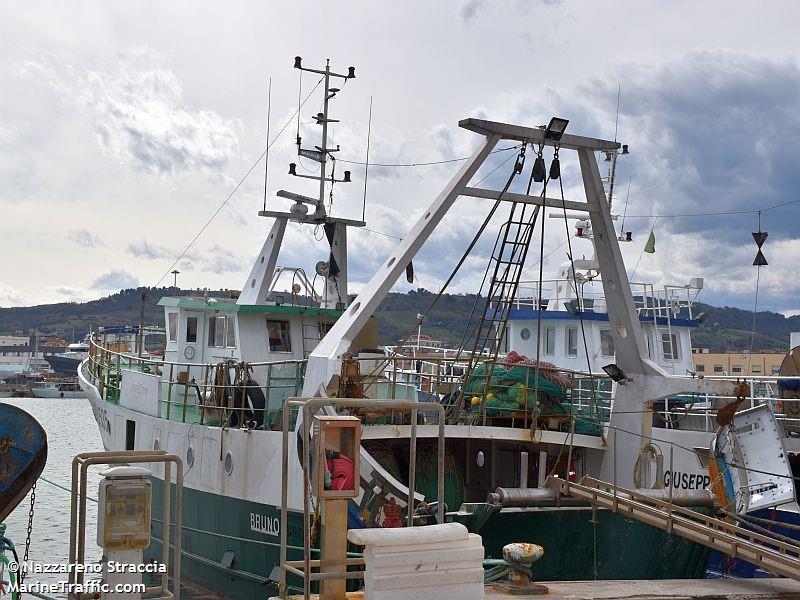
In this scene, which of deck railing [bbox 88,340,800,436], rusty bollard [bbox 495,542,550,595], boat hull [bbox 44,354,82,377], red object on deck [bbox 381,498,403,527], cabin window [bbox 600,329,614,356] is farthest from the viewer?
boat hull [bbox 44,354,82,377]

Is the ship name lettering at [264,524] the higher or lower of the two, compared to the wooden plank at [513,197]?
lower

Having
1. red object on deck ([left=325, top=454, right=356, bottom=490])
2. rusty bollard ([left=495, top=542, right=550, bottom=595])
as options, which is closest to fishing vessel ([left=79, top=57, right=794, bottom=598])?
rusty bollard ([left=495, top=542, right=550, bottom=595])

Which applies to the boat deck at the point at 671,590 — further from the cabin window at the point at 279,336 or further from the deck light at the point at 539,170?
the cabin window at the point at 279,336

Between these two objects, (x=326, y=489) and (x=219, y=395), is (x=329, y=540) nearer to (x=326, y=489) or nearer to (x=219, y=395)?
(x=326, y=489)

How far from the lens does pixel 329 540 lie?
24.9 feet

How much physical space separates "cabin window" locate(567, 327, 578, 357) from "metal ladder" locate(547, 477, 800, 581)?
9996 millimetres

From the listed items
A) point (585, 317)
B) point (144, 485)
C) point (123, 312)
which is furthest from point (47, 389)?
point (144, 485)

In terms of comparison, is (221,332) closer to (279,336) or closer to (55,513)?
(279,336)

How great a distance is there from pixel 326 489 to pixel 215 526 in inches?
346

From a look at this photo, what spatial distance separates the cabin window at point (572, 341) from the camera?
22984mm

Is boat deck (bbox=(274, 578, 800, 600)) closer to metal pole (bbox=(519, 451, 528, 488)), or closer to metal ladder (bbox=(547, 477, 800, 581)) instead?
metal ladder (bbox=(547, 477, 800, 581))

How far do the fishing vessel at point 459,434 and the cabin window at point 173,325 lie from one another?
1.55 metres

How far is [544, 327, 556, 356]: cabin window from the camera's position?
23.4m

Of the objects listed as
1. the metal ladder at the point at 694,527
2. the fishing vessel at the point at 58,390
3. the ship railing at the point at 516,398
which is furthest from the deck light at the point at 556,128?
the fishing vessel at the point at 58,390
